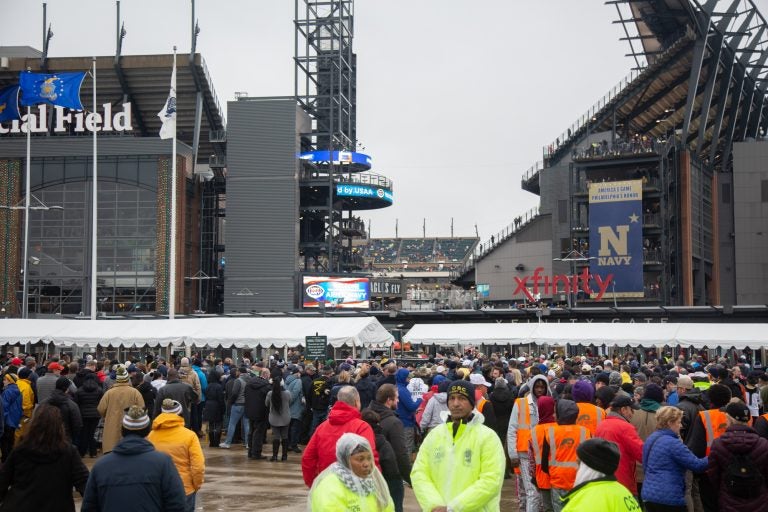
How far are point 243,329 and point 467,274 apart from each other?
5296 cm

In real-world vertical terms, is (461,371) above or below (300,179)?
below

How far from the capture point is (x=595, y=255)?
216ft

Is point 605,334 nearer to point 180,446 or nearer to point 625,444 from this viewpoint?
point 625,444

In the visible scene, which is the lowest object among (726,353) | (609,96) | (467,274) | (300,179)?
(726,353)

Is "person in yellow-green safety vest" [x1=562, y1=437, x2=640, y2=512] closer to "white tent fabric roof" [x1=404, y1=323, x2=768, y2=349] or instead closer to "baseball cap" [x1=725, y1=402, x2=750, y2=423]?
"baseball cap" [x1=725, y1=402, x2=750, y2=423]

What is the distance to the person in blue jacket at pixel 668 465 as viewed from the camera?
8.70 meters

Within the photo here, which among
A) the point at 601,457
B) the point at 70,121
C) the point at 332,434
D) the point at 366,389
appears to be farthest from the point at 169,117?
the point at 601,457

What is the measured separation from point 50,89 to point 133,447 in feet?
157

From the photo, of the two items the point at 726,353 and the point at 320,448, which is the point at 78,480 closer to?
the point at 320,448

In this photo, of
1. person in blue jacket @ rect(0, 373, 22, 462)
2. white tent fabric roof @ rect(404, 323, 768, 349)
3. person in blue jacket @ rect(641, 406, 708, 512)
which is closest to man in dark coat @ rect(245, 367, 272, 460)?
person in blue jacket @ rect(0, 373, 22, 462)

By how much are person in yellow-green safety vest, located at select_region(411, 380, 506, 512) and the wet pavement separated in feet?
22.3

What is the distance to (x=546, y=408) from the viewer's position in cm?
1125

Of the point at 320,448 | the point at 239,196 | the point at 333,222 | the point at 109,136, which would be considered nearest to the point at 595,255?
the point at 333,222

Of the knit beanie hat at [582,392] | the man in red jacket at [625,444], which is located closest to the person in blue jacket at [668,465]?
the man in red jacket at [625,444]
